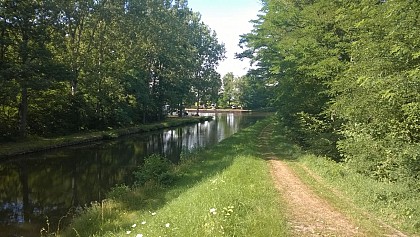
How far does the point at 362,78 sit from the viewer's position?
1120 cm

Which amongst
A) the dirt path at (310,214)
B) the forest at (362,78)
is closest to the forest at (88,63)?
the forest at (362,78)

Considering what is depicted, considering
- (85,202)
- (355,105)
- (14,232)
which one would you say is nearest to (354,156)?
(355,105)

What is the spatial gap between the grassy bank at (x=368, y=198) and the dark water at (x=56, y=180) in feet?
A: 29.2

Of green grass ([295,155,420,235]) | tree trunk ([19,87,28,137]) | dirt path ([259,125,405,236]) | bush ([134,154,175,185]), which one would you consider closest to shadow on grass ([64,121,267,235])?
bush ([134,154,175,185])

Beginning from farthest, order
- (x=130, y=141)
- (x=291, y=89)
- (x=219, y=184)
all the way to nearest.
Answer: (x=130, y=141) → (x=291, y=89) → (x=219, y=184)

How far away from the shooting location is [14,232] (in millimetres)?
11000

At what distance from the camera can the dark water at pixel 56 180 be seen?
12602 mm

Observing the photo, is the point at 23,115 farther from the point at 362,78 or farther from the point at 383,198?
the point at 383,198

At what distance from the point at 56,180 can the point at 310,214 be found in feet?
47.9

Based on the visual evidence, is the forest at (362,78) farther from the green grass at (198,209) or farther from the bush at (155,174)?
the bush at (155,174)

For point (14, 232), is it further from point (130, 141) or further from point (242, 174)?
point (130, 141)

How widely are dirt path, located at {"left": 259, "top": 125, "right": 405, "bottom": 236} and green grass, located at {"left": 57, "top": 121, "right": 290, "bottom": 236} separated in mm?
318

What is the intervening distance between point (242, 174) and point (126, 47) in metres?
35.6

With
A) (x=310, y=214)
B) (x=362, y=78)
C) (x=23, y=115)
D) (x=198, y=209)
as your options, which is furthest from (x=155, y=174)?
(x=23, y=115)
